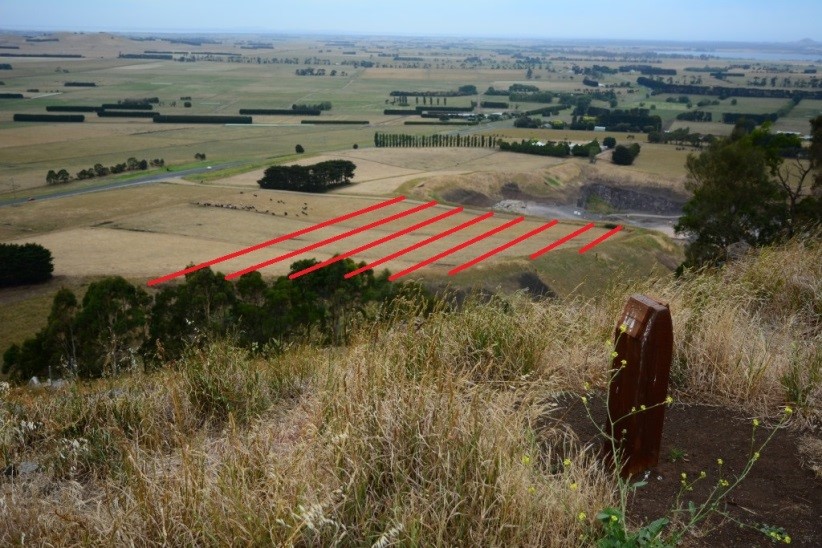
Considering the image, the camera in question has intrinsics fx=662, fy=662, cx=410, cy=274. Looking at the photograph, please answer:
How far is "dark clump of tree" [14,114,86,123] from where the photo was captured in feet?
349

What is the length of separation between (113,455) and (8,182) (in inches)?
2882

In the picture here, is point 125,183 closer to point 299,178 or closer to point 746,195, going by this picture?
point 299,178

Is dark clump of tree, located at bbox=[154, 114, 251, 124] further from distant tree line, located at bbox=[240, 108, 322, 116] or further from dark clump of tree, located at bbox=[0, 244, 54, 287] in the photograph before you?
dark clump of tree, located at bbox=[0, 244, 54, 287]

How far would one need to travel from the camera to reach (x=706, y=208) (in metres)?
28.8

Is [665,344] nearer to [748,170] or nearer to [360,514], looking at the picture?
[360,514]

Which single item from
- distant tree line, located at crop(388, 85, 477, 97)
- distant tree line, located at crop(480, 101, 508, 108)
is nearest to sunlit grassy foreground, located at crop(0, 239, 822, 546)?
distant tree line, located at crop(480, 101, 508, 108)

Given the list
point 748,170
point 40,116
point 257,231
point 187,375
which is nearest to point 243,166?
point 257,231

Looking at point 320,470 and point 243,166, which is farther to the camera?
point 243,166

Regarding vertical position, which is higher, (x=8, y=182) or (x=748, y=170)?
(x=748, y=170)

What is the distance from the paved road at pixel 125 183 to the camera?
59656mm

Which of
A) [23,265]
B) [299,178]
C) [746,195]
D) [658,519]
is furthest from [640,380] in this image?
[299,178]

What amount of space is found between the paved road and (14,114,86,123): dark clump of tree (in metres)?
45.6
